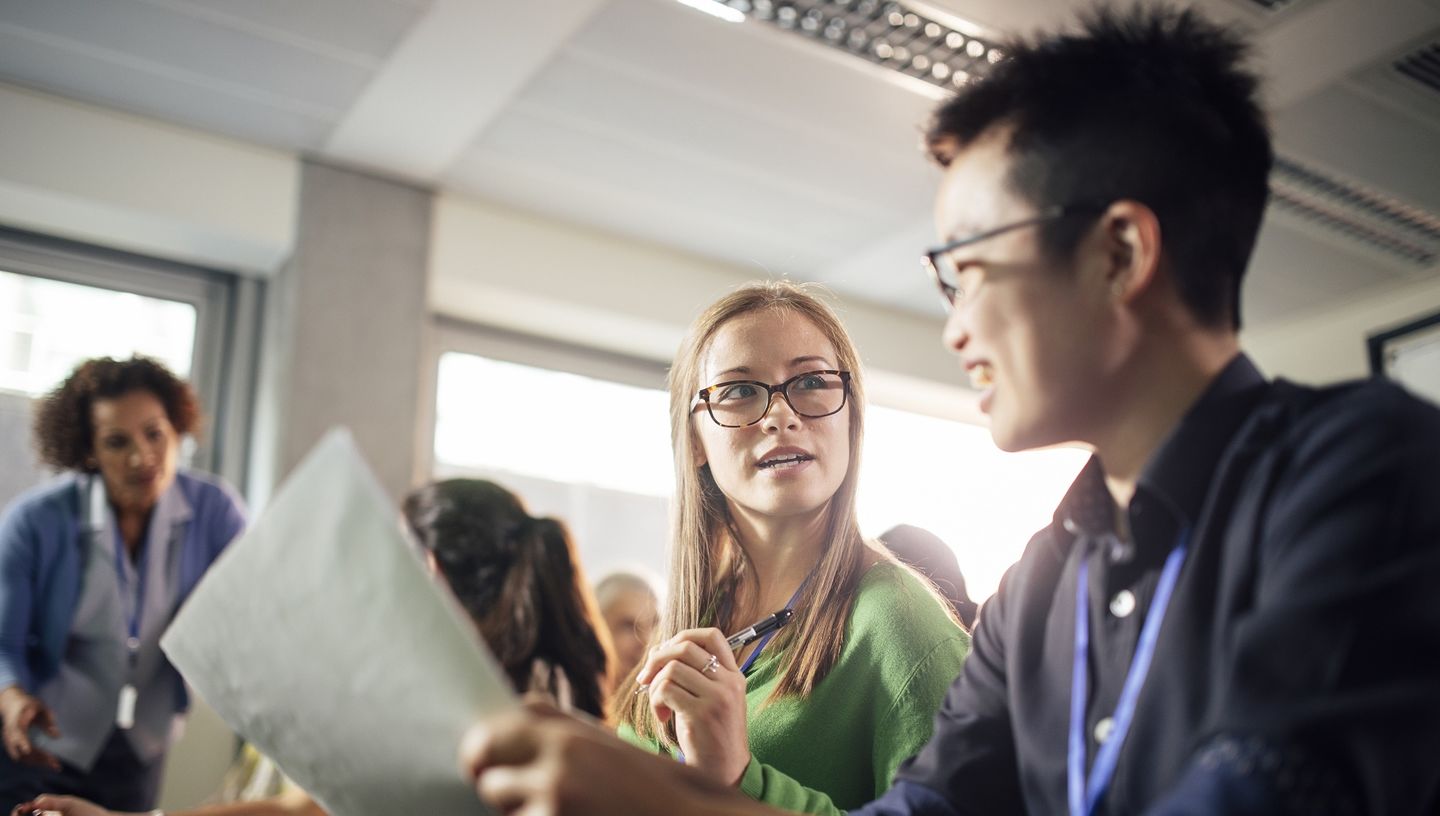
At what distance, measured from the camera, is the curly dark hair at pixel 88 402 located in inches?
123

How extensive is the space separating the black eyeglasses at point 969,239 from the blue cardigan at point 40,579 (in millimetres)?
2614

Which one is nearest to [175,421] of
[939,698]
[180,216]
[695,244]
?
[180,216]

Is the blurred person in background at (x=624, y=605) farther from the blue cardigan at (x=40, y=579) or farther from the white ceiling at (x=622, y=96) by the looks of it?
the white ceiling at (x=622, y=96)

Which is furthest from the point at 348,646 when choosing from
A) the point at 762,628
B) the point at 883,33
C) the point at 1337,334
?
the point at 1337,334

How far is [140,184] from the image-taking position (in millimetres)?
3814

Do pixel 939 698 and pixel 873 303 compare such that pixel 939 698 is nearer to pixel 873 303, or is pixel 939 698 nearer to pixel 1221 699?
pixel 1221 699

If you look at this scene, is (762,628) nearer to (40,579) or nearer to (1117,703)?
(1117,703)

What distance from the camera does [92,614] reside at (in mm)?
2959

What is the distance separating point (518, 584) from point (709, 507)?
29.0 inches

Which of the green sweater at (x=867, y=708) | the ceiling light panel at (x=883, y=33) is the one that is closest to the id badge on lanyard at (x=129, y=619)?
the ceiling light panel at (x=883, y=33)

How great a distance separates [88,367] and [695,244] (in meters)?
2.35

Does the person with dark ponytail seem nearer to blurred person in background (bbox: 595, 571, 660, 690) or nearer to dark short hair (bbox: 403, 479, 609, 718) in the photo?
dark short hair (bbox: 403, 479, 609, 718)

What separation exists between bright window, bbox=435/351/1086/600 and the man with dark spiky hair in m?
3.60

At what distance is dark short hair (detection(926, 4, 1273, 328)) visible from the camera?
0.86 meters
